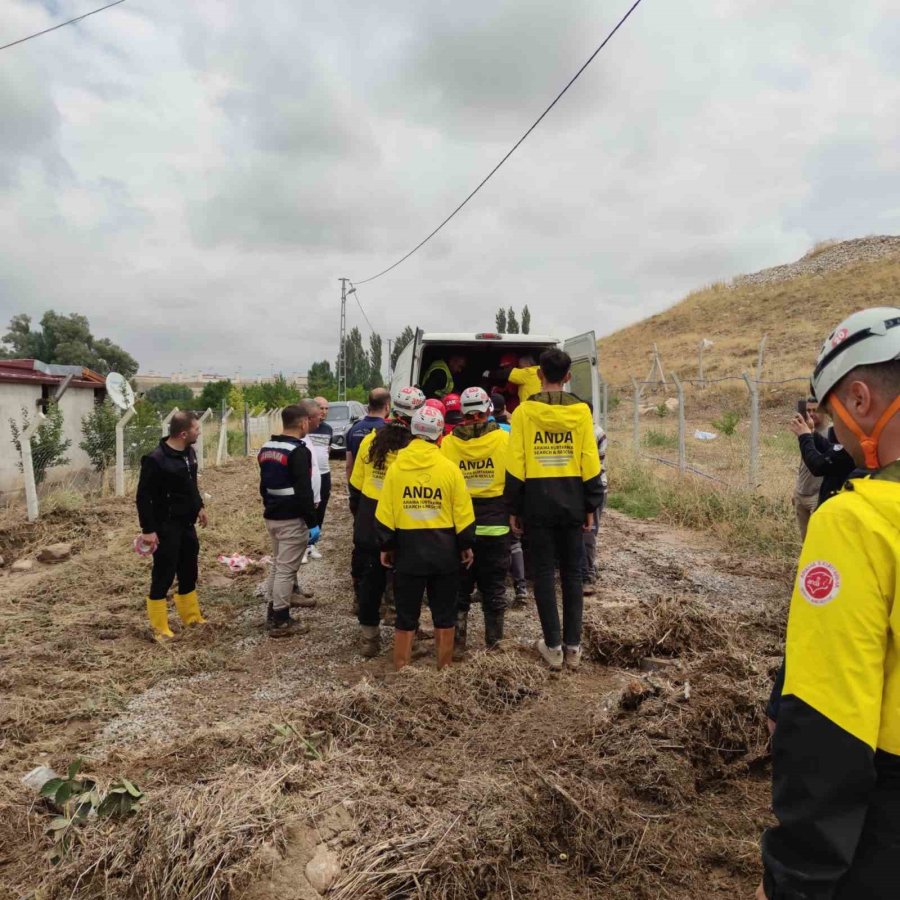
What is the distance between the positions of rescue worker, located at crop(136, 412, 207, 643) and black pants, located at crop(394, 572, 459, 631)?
2.06 metres

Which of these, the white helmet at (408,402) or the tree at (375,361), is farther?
the tree at (375,361)

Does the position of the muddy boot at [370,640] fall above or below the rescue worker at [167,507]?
below

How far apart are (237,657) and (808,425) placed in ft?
14.9

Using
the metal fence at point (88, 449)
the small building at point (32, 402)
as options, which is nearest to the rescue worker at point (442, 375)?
the metal fence at point (88, 449)

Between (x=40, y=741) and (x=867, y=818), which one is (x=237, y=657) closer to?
(x=40, y=741)

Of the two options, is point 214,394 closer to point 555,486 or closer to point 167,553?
point 167,553

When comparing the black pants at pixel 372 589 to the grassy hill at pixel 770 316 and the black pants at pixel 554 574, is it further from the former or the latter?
the grassy hill at pixel 770 316

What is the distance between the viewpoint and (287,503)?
17.6 ft

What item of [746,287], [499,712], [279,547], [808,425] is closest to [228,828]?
Result: [499,712]

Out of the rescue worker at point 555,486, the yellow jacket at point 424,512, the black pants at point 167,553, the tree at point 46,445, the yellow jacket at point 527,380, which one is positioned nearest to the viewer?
the yellow jacket at point 424,512

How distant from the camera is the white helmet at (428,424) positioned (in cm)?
433

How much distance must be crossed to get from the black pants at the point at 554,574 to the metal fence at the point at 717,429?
5.21 m

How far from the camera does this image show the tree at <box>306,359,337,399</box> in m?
49.0

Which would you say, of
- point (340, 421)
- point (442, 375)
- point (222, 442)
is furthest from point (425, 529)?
point (340, 421)
